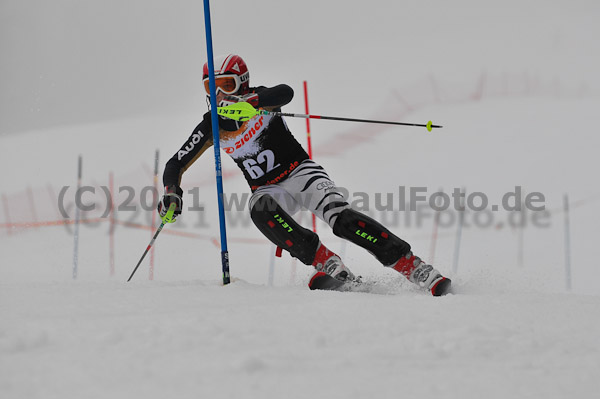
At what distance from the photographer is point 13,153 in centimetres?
1477

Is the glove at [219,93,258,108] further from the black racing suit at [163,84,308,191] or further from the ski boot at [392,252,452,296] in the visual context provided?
the ski boot at [392,252,452,296]

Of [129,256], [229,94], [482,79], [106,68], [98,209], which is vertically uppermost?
[106,68]

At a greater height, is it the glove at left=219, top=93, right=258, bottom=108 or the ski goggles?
the ski goggles

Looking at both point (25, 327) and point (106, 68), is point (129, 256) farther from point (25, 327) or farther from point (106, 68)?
point (106, 68)

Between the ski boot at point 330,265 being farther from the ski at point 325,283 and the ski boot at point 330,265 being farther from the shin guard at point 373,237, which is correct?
the shin guard at point 373,237

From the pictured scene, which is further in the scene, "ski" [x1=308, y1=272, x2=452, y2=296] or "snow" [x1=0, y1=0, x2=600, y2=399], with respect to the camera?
"ski" [x1=308, y1=272, x2=452, y2=296]

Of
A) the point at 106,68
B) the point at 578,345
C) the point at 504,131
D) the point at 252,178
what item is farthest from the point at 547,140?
the point at 106,68

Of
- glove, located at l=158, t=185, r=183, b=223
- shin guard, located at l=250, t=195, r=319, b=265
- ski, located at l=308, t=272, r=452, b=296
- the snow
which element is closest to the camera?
the snow

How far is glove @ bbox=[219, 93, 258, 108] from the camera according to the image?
10.0 feet

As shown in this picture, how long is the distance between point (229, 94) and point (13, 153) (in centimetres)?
1360

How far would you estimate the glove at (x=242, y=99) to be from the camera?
3.06 metres

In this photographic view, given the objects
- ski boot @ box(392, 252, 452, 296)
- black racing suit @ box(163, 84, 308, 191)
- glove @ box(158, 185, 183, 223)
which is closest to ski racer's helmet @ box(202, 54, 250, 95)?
black racing suit @ box(163, 84, 308, 191)

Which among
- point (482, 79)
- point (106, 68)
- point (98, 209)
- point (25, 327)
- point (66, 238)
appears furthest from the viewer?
point (106, 68)

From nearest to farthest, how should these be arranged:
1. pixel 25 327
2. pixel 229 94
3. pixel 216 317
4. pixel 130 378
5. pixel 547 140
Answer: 1. pixel 130 378
2. pixel 25 327
3. pixel 216 317
4. pixel 229 94
5. pixel 547 140
